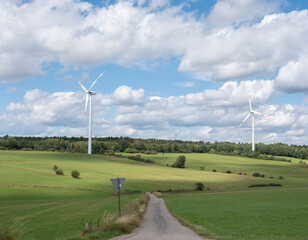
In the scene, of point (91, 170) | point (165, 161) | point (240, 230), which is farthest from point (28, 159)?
point (240, 230)

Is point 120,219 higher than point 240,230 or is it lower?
higher

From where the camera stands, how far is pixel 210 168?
155625mm

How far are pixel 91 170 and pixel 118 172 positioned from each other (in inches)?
365

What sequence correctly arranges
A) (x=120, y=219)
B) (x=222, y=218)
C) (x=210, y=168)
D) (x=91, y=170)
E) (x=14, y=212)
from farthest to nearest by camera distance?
(x=210, y=168) → (x=91, y=170) → (x=14, y=212) → (x=222, y=218) → (x=120, y=219)

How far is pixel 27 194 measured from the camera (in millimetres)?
71312

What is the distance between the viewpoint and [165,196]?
74.5m

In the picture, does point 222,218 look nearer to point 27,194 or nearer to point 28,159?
point 27,194

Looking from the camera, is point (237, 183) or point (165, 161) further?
point (165, 161)

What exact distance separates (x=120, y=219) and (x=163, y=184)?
252ft

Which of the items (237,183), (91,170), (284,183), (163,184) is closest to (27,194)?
(163,184)

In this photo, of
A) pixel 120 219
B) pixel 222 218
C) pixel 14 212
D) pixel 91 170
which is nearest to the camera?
pixel 120 219

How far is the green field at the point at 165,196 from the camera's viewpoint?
1144 inches

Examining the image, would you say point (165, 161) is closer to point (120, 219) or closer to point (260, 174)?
point (260, 174)

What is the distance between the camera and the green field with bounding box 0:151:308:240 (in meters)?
29.0
